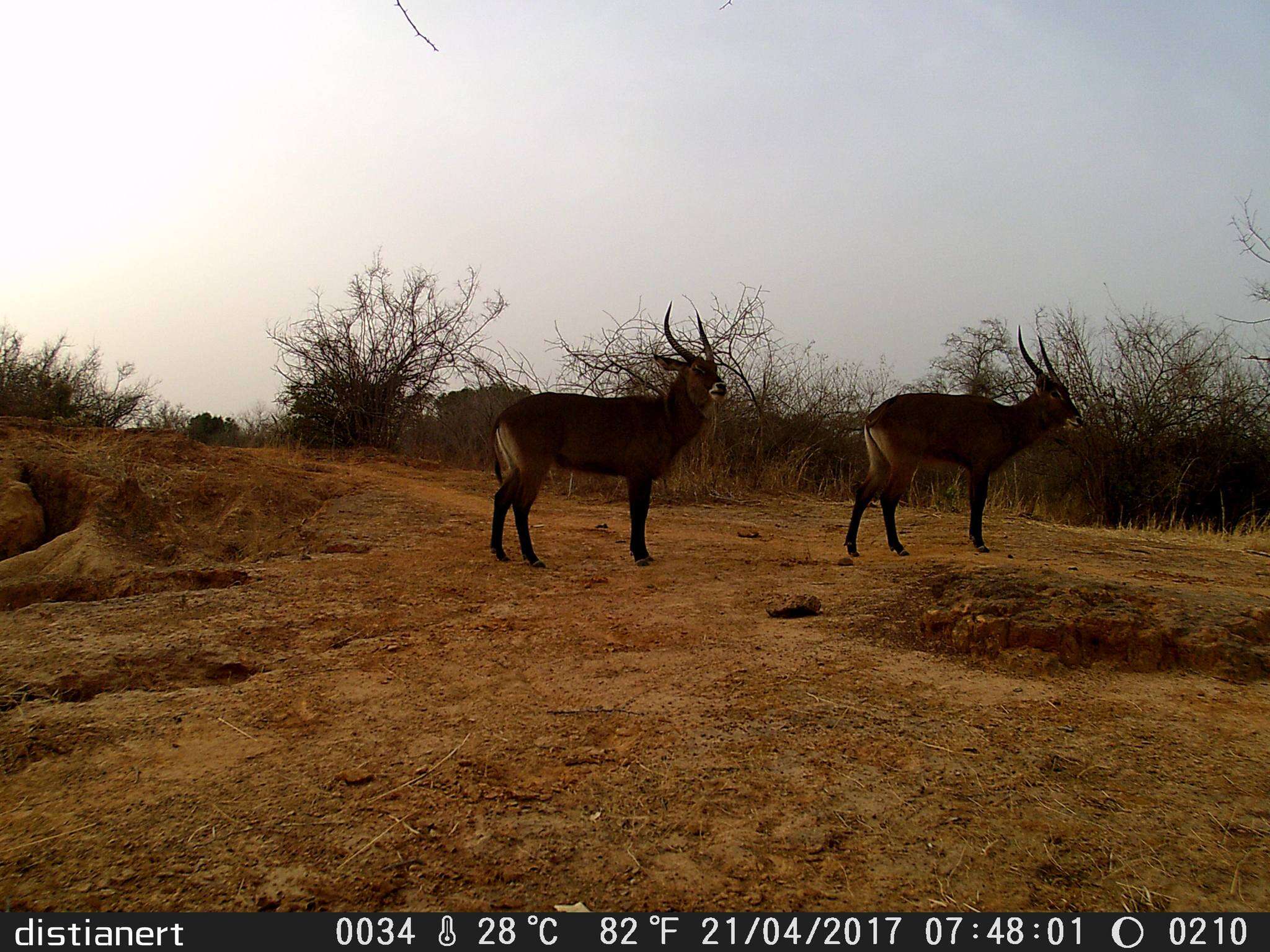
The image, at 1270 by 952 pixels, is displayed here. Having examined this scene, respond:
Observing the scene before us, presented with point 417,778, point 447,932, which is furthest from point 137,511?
point 447,932

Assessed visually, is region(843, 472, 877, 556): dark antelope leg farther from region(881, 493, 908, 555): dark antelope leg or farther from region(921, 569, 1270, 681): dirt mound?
region(921, 569, 1270, 681): dirt mound

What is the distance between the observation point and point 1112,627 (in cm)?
347

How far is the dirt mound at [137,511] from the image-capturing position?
4891 millimetres

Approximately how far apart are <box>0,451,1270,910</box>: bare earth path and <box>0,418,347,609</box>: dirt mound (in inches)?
26.8

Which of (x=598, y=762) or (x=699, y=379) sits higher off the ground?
(x=699, y=379)

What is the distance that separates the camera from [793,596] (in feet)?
14.9

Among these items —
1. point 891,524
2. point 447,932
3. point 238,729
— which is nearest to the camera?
point 447,932

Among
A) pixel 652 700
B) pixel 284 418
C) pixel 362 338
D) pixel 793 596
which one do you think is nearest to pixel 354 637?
pixel 652 700

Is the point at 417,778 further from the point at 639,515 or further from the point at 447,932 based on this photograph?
the point at 639,515

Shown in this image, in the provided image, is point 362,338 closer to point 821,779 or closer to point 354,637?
point 354,637

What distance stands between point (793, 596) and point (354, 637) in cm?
268

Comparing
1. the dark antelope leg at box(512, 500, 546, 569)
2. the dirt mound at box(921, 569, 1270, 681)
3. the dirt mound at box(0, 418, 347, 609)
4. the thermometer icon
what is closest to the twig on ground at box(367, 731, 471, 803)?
the thermometer icon

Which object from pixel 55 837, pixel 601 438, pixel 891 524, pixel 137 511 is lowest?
pixel 55 837

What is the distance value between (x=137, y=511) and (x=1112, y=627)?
7.43 meters
